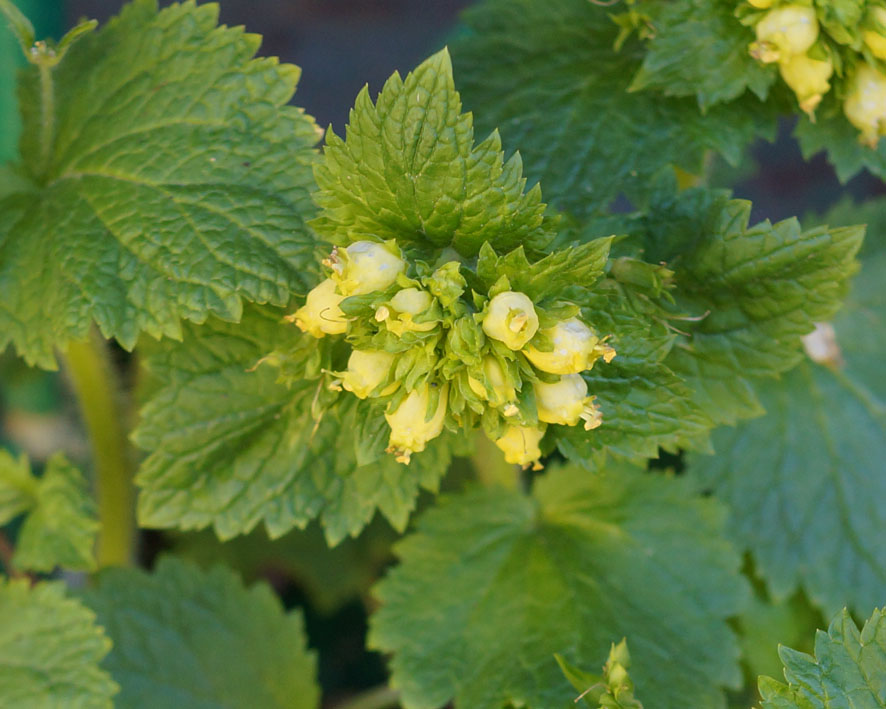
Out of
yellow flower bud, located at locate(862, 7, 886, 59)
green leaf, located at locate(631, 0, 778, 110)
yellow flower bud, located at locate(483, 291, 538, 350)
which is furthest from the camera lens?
green leaf, located at locate(631, 0, 778, 110)

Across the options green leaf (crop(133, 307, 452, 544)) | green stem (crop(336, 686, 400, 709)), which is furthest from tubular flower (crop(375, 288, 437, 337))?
green stem (crop(336, 686, 400, 709))

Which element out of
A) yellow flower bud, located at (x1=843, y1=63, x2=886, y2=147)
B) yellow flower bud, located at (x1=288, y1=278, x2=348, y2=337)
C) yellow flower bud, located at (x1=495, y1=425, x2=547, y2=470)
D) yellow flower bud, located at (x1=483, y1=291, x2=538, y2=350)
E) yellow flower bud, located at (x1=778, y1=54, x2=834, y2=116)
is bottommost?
yellow flower bud, located at (x1=495, y1=425, x2=547, y2=470)

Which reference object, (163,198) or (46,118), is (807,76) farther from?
(46,118)

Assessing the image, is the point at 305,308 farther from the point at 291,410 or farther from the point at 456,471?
the point at 456,471

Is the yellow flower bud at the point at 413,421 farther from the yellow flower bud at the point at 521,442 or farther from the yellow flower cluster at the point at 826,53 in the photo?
the yellow flower cluster at the point at 826,53

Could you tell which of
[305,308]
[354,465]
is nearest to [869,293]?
[354,465]

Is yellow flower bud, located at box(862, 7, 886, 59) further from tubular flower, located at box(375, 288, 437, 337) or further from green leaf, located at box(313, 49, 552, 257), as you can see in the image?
tubular flower, located at box(375, 288, 437, 337)

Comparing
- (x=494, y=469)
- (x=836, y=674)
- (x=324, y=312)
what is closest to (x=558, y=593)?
(x=494, y=469)
